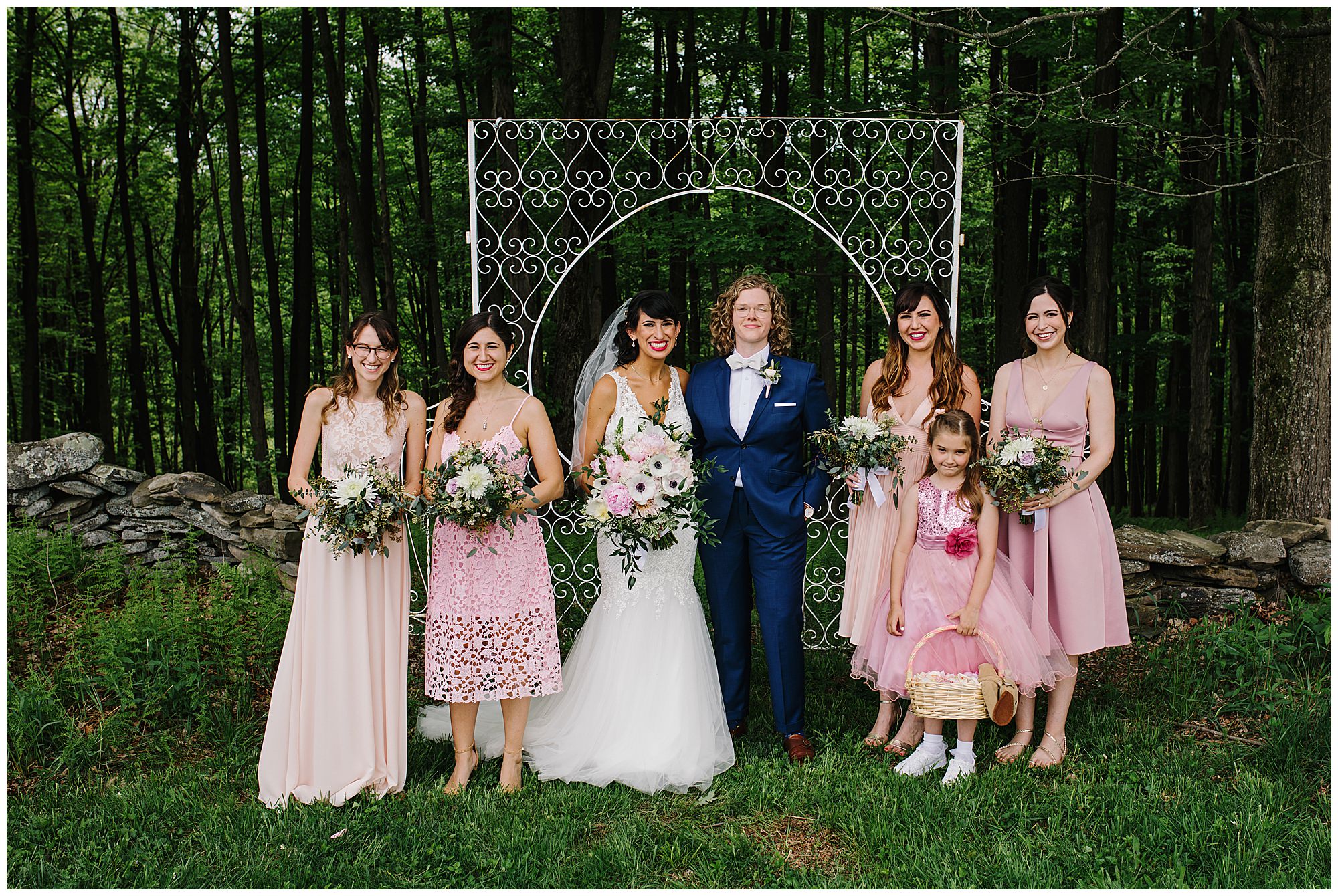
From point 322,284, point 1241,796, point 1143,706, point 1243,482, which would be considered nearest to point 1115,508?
point 1243,482

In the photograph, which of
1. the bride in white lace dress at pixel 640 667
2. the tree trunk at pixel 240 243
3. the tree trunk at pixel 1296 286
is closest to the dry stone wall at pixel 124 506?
the bride in white lace dress at pixel 640 667

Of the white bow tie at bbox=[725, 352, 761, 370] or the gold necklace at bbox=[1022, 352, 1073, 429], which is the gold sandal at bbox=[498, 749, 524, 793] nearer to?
the white bow tie at bbox=[725, 352, 761, 370]

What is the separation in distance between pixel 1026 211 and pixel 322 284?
15.3m

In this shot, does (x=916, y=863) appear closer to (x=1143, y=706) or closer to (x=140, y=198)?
(x=1143, y=706)

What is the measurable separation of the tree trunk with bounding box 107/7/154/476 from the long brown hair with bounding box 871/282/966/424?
13110 mm

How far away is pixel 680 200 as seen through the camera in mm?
14281

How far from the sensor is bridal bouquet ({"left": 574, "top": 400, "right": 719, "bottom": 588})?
395 cm

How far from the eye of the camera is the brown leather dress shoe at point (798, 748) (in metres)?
4.34

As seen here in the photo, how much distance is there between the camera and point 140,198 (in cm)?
1523

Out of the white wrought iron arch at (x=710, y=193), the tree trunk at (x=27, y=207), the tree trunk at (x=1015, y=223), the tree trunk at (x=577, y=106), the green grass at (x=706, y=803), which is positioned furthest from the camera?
the tree trunk at (x=27, y=207)

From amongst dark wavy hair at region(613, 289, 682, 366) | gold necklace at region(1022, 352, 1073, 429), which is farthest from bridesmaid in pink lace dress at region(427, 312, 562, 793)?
gold necklace at region(1022, 352, 1073, 429)

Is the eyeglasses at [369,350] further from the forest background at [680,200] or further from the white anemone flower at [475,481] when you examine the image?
the forest background at [680,200]

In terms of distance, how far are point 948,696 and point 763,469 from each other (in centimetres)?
131

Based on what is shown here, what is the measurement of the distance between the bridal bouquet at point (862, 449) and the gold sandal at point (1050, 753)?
136 centimetres
